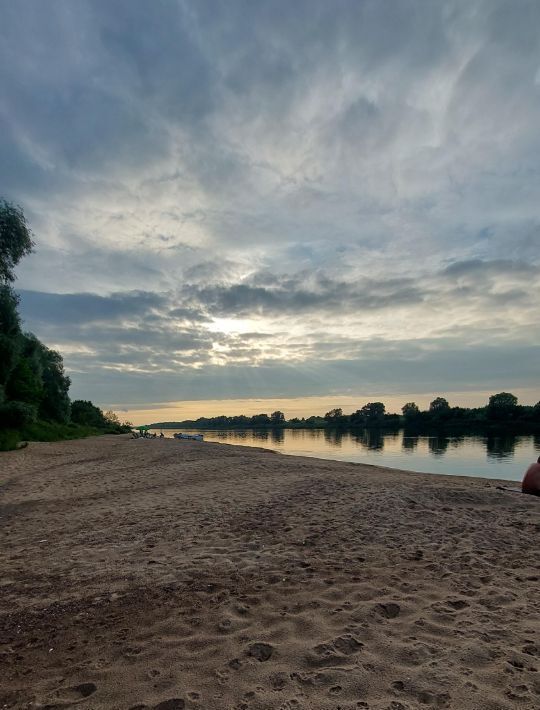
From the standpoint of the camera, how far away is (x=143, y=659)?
3990 mm

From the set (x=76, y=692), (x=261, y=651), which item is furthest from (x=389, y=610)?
(x=76, y=692)

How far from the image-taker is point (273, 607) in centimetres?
503

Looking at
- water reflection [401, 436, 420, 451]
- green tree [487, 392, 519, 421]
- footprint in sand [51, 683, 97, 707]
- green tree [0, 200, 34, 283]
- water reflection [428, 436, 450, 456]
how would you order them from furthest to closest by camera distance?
green tree [487, 392, 519, 421]
water reflection [401, 436, 420, 451]
water reflection [428, 436, 450, 456]
green tree [0, 200, 34, 283]
footprint in sand [51, 683, 97, 707]

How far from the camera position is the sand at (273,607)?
139 inches

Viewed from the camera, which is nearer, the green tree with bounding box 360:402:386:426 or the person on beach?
the person on beach

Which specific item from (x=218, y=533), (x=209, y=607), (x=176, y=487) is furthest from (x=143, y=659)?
(x=176, y=487)

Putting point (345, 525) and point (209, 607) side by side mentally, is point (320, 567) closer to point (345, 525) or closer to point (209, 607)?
point (209, 607)

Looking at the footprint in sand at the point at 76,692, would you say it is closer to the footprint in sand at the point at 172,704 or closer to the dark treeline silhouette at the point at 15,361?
the footprint in sand at the point at 172,704

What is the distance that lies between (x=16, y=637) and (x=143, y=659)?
1.65 meters

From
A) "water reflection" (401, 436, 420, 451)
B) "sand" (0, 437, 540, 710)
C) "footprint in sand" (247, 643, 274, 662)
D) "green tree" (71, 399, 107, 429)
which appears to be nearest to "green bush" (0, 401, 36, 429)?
"sand" (0, 437, 540, 710)

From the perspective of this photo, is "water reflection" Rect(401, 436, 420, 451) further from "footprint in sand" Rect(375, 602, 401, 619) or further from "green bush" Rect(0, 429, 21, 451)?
"footprint in sand" Rect(375, 602, 401, 619)

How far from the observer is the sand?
3.52 metres

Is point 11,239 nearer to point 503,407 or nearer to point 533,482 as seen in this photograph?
point 533,482

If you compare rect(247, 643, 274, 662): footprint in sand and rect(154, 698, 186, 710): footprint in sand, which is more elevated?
rect(247, 643, 274, 662): footprint in sand
